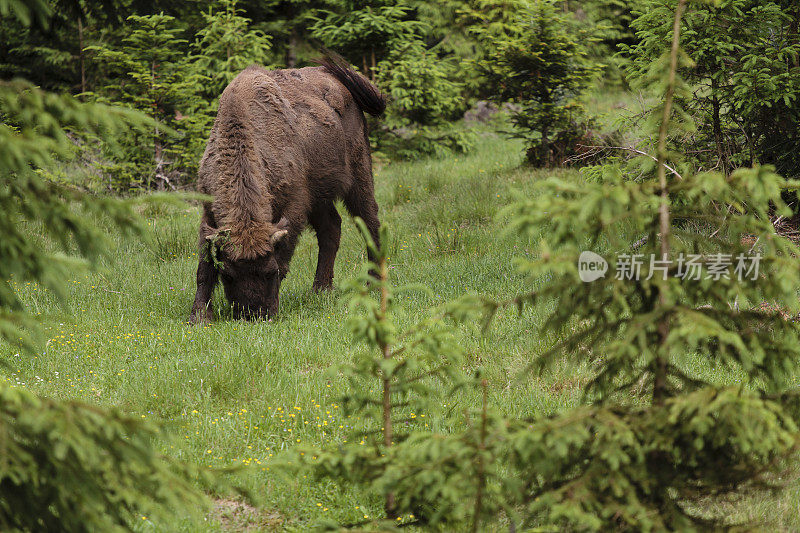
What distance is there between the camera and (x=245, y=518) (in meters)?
4.16

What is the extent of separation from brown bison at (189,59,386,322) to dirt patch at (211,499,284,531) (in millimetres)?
3283

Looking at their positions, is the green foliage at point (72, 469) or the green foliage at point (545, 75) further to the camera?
the green foliage at point (545, 75)

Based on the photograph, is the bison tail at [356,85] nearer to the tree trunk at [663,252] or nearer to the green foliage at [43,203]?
the tree trunk at [663,252]

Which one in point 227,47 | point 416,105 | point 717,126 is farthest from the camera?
point 416,105

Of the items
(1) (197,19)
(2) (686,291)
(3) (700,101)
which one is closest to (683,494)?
(2) (686,291)

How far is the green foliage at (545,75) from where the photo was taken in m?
13.2

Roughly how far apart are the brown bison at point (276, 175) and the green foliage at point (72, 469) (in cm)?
457

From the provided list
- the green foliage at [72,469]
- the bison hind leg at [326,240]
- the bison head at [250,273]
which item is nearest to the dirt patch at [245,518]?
the green foliage at [72,469]

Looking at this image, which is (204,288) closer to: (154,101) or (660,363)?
(660,363)

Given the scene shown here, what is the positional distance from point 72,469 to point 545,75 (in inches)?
488

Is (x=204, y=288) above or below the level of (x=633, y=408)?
below

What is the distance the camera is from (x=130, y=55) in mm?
12812

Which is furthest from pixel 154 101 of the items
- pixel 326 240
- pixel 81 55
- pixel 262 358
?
pixel 262 358

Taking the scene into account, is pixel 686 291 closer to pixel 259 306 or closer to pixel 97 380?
pixel 97 380
